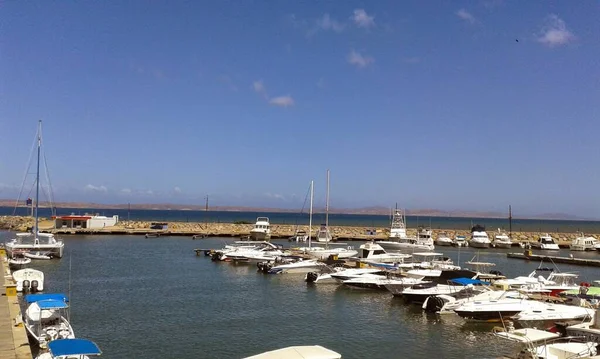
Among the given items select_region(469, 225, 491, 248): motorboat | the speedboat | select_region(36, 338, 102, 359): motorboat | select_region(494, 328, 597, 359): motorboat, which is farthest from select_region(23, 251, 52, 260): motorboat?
select_region(469, 225, 491, 248): motorboat

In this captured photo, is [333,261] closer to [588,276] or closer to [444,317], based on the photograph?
[444,317]

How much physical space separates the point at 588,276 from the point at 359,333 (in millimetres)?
39944

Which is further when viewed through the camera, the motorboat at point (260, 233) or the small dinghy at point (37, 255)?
the motorboat at point (260, 233)

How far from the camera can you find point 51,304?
23.3 metres

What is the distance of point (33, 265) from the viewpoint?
51.7 meters

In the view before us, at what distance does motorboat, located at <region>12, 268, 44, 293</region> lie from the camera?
36.3 metres

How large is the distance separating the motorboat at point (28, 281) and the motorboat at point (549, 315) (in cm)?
3202

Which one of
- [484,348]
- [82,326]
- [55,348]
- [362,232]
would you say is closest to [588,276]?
[484,348]

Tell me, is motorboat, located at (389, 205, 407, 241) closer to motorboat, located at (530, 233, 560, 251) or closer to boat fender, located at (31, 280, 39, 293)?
motorboat, located at (530, 233, 560, 251)

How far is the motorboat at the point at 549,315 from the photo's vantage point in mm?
28109

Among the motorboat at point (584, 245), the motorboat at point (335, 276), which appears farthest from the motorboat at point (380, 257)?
the motorboat at point (584, 245)

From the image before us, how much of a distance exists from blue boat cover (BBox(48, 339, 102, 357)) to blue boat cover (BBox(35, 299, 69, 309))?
17.6ft

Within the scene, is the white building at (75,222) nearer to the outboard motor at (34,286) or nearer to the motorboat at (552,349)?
the outboard motor at (34,286)

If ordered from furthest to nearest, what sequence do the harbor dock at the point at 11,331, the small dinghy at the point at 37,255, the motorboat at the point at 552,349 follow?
the small dinghy at the point at 37,255, the motorboat at the point at 552,349, the harbor dock at the point at 11,331
